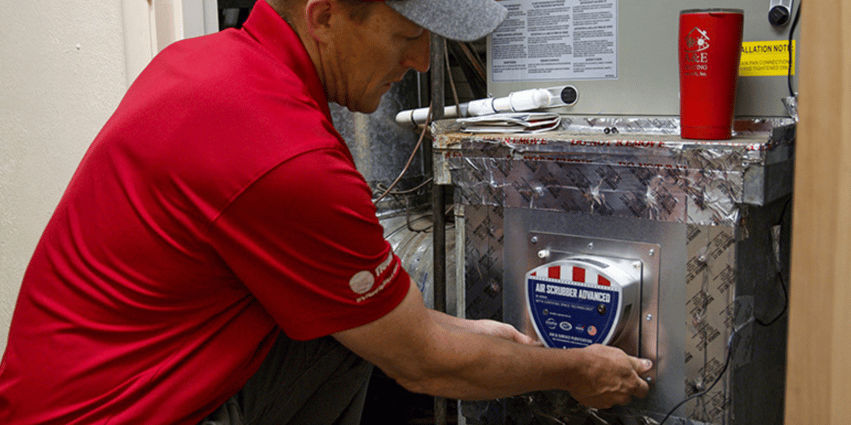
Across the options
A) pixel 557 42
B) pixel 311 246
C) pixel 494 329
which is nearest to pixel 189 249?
pixel 311 246

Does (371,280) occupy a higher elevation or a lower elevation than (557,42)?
lower

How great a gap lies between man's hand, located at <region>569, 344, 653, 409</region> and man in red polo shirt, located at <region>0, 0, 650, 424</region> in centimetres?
15

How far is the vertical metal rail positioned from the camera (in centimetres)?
152

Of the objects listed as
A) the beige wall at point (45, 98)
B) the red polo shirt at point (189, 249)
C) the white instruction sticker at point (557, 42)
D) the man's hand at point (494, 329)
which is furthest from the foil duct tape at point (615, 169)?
the beige wall at point (45, 98)

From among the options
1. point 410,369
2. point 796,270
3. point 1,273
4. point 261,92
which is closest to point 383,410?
point 410,369

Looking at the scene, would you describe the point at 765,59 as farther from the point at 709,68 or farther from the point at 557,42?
the point at 557,42

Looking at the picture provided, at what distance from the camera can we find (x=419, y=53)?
3.65 ft

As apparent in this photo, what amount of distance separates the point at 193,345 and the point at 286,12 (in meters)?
0.49

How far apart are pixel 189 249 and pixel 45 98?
4.31 ft

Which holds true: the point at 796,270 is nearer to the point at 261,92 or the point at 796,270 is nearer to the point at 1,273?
the point at 261,92

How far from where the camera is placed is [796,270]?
69cm

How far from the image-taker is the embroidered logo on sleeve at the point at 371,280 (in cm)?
96

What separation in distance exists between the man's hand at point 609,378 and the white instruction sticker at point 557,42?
20.3 inches

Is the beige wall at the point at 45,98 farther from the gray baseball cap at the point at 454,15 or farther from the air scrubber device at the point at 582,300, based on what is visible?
the air scrubber device at the point at 582,300
